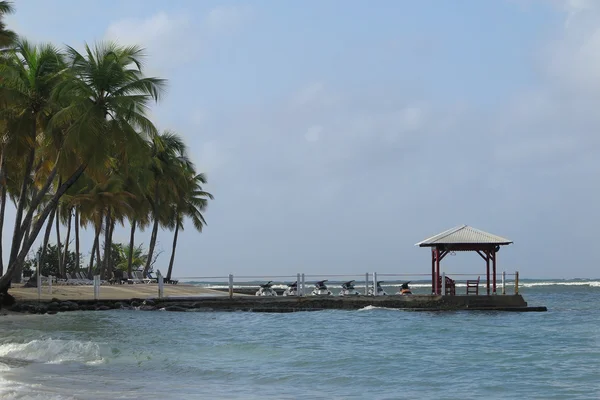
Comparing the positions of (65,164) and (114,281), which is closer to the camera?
(65,164)

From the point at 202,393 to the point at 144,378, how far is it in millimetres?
1895

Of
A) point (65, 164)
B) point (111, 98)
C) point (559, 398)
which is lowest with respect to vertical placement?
point (559, 398)

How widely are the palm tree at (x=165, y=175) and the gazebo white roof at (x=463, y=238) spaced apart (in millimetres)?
21583

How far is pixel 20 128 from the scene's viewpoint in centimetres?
2947

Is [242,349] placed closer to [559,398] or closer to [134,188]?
[559,398]

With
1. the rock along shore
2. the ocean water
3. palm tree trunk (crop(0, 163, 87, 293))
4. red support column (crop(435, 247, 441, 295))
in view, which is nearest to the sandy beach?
the rock along shore

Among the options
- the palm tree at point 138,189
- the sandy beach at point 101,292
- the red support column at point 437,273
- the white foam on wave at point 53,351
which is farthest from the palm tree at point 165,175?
the white foam on wave at point 53,351

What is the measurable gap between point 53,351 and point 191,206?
4087 centimetres

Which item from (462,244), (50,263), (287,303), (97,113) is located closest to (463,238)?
(462,244)

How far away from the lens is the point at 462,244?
3047cm

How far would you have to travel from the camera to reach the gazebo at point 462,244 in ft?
99.6

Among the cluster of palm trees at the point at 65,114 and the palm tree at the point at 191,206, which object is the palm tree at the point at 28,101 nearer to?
the cluster of palm trees at the point at 65,114

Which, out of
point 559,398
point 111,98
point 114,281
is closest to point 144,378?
point 559,398

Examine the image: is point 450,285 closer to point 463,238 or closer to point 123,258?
point 463,238
